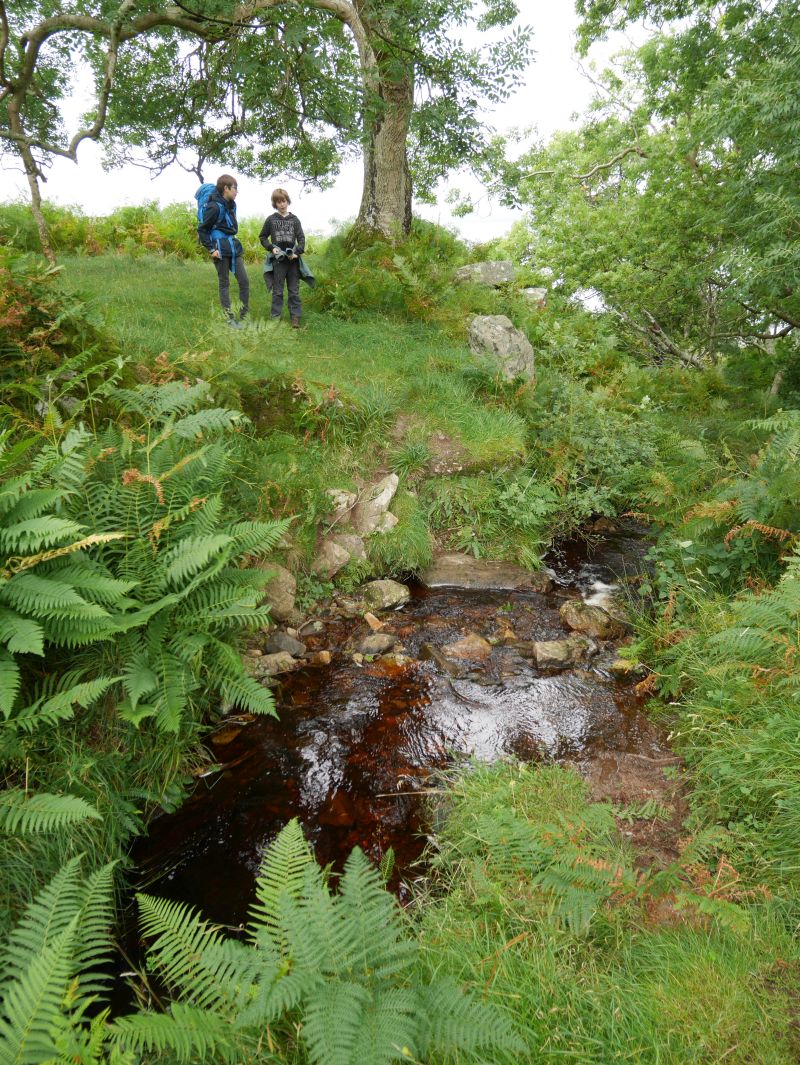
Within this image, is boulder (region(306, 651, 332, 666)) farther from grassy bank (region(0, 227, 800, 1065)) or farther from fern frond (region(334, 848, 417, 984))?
fern frond (region(334, 848, 417, 984))

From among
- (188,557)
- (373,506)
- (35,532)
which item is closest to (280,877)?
(188,557)

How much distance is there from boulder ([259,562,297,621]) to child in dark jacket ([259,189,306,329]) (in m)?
5.10

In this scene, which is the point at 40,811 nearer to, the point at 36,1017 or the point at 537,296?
the point at 36,1017

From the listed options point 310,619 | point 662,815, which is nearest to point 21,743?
point 310,619

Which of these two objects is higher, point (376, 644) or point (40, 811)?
point (40, 811)

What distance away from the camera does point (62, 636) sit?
314cm

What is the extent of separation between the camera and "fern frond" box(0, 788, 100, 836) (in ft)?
8.63

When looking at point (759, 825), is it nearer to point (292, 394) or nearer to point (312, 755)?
point (312, 755)

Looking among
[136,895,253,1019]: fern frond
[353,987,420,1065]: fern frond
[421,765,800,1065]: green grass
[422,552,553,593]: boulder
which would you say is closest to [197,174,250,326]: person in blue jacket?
[422,552,553,593]: boulder

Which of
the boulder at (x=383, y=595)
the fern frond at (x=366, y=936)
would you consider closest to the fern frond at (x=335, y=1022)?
the fern frond at (x=366, y=936)

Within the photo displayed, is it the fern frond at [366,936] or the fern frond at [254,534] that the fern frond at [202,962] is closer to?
the fern frond at [366,936]

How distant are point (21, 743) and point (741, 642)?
448cm

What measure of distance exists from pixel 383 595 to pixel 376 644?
0.77m

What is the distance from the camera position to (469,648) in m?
5.09
